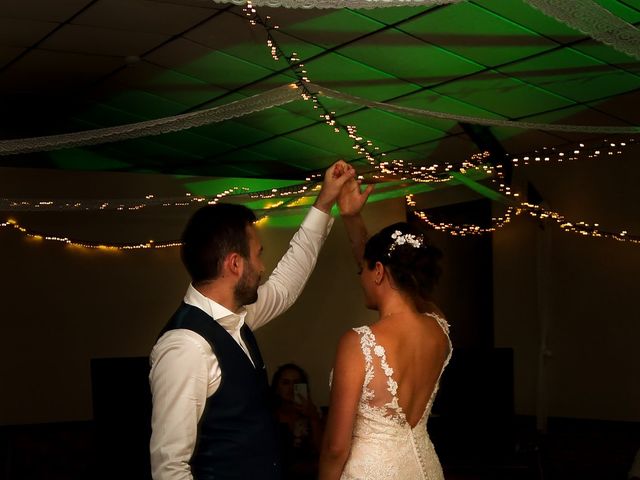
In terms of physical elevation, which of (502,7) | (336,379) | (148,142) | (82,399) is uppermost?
(502,7)

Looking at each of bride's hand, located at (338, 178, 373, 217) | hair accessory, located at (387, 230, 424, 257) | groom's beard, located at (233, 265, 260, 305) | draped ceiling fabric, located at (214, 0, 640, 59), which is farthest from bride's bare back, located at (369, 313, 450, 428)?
draped ceiling fabric, located at (214, 0, 640, 59)

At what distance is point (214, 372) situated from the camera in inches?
81.3

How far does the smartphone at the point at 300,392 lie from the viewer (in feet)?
15.4

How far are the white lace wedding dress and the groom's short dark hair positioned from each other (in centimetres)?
52

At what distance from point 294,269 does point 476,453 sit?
9.32 ft

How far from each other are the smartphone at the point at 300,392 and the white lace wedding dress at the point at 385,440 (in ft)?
6.54

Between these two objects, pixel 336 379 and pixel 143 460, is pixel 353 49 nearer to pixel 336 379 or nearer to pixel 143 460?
pixel 143 460

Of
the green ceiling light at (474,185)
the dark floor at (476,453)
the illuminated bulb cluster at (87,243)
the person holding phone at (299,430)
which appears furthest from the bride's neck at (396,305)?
the illuminated bulb cluster at (87,243)

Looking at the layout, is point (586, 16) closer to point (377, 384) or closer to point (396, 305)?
point (396, 305)

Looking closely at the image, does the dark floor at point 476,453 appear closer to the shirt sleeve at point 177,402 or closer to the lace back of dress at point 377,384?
the lace back of dress at point 377,384

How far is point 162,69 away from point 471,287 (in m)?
6.31

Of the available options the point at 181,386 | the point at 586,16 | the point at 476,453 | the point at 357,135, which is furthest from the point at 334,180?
the point at 357,135

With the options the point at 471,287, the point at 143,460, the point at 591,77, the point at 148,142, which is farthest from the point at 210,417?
the point at 471,287

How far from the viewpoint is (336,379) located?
97.6 inches
